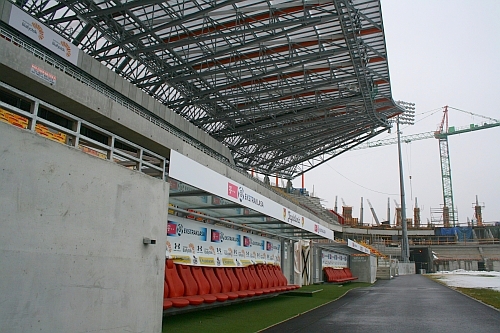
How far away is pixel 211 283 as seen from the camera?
11.4 meters

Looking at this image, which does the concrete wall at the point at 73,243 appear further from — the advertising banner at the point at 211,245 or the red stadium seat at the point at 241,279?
the red stadium seat at the point at 241,279

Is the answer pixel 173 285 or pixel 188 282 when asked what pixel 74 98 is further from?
pixel 188 282

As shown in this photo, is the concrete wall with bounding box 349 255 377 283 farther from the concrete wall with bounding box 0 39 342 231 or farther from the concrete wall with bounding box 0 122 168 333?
the concrete wall with bounding box 0 122 168 333

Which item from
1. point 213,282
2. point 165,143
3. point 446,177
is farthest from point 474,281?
point 446,177

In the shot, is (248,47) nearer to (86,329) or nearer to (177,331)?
(177,331)

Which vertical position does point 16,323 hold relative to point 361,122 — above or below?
below

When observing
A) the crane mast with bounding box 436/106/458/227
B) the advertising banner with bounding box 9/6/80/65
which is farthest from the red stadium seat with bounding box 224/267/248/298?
the crane mast with bounding box 436/106/458/227

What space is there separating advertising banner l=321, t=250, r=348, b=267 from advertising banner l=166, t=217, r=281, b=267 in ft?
40.2

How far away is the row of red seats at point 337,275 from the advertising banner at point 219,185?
13.7 metres

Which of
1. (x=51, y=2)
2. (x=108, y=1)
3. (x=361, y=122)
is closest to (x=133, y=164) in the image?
(x=108, y=1)

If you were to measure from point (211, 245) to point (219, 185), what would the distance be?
3.58 m

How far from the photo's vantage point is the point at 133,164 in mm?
8492

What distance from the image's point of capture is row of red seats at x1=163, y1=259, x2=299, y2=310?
371 inches

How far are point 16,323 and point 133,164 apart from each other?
419 centimetres
